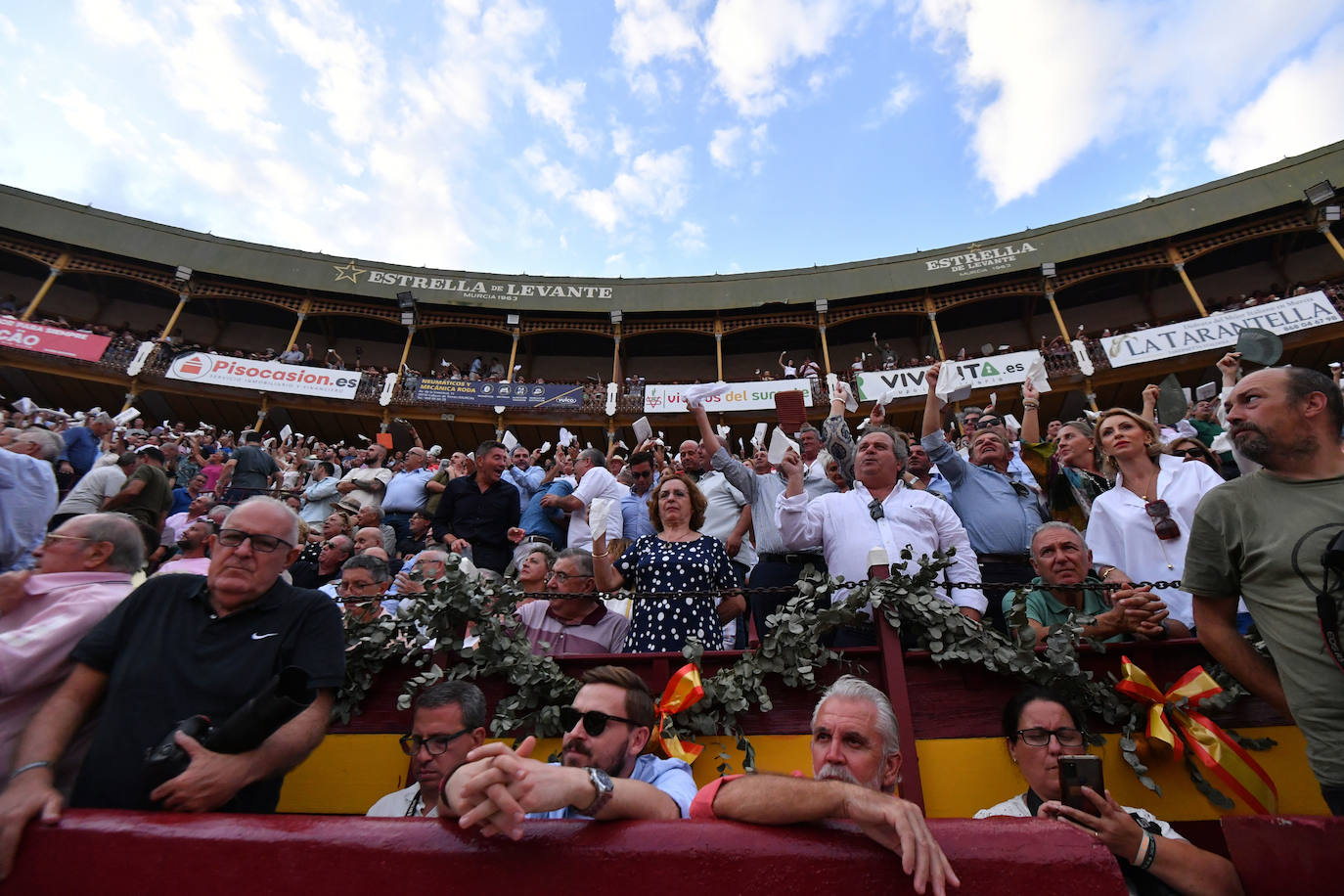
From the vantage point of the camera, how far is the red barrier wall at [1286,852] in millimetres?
1085

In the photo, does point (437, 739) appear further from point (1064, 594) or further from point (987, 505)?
point (987, 505)

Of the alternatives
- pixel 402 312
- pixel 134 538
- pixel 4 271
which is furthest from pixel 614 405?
pixel 4 271

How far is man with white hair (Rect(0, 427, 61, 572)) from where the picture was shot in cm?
318

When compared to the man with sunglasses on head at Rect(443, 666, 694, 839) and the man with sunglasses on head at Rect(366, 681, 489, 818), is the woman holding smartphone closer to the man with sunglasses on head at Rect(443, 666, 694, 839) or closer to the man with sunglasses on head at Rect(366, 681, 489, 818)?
the man with sunglasses on head at Rect(443, 666, 694, 839)

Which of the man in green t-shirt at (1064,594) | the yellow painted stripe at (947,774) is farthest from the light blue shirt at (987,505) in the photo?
the yellow painted stripe at (947,774)

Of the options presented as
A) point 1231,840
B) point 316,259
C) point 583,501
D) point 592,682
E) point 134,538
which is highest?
point 316,259

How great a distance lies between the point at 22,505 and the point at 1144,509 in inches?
219

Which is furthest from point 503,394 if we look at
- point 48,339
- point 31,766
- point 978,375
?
point 31,766

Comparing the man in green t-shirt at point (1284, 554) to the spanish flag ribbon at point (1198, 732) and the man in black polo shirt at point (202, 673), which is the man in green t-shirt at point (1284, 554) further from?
the man in black polo shirt at point (202, 673)

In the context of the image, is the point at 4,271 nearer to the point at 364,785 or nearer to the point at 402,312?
the point at 402,312

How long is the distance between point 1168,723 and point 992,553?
147 centimetres

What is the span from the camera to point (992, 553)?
387 cm

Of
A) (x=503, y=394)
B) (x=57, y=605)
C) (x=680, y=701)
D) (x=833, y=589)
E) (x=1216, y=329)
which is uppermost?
(x=1216, y=329)

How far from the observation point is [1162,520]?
117 inches
